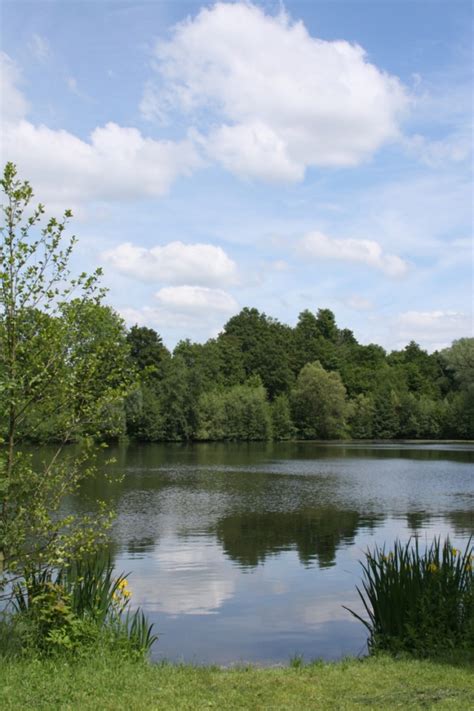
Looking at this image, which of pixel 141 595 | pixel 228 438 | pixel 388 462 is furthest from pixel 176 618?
pixel 228 438

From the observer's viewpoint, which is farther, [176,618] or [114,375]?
[176,618]

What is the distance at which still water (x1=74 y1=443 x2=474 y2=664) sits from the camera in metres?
10.1

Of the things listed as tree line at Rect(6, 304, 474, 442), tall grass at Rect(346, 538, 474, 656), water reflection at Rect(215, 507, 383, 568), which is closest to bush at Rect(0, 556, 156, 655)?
tall grass at Rect(346, 538, 474, 656)

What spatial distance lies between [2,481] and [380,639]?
4641 mm

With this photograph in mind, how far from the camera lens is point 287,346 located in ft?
361

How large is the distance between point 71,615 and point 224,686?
1640 millimetres

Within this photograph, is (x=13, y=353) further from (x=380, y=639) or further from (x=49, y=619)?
(x=380, y=639)

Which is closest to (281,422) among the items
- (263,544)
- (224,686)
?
(263,544)

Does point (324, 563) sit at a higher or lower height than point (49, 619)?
lower

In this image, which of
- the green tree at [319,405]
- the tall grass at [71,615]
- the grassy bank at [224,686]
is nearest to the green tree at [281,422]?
the green tree at [319,405]

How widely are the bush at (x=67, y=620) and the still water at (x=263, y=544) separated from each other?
5.93 ft

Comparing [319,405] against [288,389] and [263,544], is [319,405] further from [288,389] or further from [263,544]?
[263,544]

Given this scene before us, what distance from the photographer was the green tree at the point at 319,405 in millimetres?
85688

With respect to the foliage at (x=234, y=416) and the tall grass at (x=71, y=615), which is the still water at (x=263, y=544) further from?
the foliage at (x=234, y=416)
